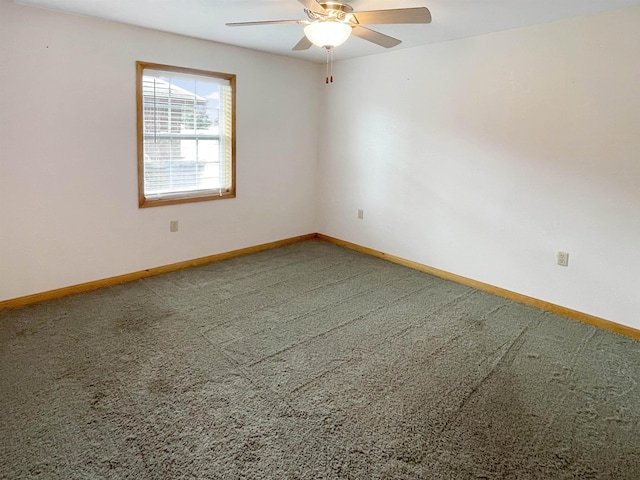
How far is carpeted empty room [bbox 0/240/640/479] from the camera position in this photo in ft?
5.85

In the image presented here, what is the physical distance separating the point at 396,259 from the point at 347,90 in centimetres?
200

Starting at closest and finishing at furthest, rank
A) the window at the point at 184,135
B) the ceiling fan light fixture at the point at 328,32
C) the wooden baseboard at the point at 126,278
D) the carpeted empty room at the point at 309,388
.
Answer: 1. the carpeted empty room at the point at 309,388
2. the ceiling fan light fixture at the point at 328,32
3. the wooden baseboard at the point at 126,278
4. the window at the point at 184,135

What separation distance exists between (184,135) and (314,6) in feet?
7.23

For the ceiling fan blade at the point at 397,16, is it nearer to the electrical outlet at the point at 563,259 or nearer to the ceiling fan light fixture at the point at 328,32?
the ceiling fan light fixture at the point at 328,32

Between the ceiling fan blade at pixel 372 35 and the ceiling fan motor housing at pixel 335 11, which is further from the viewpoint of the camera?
the ceiling fan blade at pixel 372 35

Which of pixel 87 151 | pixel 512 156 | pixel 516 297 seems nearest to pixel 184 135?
pixel 87 151

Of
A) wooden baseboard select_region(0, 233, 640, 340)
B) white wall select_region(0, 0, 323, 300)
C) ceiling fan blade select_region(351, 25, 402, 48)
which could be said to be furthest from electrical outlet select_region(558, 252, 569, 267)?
white wall select_region(0, 0, 323, 300)

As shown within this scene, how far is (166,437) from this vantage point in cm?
189

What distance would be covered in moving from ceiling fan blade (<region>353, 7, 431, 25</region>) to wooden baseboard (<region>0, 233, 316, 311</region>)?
2830mm

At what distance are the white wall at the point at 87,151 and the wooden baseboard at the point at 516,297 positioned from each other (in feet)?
5.60

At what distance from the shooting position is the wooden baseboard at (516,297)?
3.09m

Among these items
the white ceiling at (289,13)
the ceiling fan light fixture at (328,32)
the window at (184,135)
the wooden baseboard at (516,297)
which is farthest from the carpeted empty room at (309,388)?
the white ceiling at (289,13)

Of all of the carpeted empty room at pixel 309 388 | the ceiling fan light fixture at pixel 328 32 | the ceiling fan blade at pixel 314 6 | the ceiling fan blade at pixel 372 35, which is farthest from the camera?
the ceiling fan blade at pixel 372 35

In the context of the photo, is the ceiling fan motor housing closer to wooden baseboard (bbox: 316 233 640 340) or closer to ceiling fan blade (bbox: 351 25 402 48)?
ceiling fan blade (bbox: 351 25 402 48)
